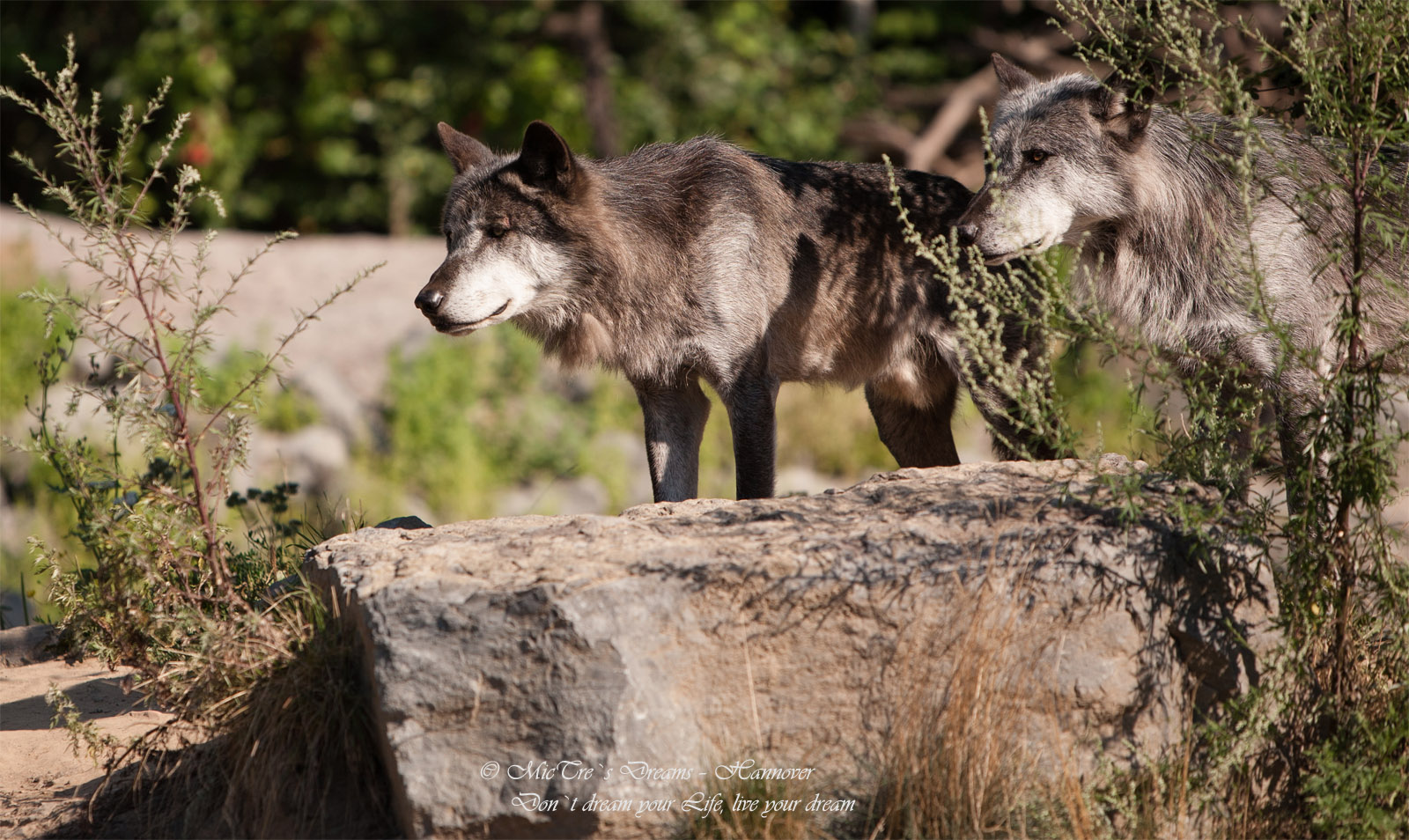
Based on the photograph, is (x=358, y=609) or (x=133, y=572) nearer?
(x=358, y=609)

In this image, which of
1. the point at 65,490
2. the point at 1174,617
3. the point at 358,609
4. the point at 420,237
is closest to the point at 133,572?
the point at 65,490

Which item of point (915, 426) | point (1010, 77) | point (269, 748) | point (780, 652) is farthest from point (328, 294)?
point (780, 652)

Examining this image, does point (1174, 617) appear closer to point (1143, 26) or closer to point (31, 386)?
point (1143, 26)

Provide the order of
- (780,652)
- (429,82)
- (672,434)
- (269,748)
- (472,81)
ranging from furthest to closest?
(429,82)
(472,81)
(672,434)
(269,748)
(780,652)

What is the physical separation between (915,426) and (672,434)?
1305mm

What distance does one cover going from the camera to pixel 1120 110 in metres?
5.07

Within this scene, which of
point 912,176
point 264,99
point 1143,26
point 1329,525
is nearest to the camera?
point 1329,525

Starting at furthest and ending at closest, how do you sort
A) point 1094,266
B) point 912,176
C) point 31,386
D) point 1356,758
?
point 31,386 < point 912,176 < point 1094,266 < point 1356,758

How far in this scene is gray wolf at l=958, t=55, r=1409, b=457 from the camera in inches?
191

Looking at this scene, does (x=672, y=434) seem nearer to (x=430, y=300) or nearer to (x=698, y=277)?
(x=698, y=277)

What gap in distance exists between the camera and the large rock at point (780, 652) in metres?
3.30

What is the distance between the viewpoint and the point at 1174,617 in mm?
3582

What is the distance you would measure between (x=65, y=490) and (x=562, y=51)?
11473 millimetres

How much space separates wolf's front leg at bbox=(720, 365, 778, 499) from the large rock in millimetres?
1545
